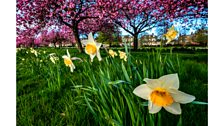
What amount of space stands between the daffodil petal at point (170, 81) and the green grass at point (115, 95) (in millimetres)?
91

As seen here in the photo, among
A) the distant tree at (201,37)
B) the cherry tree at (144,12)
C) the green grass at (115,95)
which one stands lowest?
the green grass at (115,95)

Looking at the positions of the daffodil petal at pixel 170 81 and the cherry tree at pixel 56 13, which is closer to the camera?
the daffodil petal at pixel 170 81

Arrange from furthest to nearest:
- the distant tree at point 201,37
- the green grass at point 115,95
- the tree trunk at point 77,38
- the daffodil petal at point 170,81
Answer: the tree trunk at point 77,38, the distant tree at point 201,37, the green grass at point 115,95, the daffodil petal at point 170,81

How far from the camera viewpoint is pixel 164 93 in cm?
54

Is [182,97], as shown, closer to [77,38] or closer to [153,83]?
[153,83]

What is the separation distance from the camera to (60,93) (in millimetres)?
1135

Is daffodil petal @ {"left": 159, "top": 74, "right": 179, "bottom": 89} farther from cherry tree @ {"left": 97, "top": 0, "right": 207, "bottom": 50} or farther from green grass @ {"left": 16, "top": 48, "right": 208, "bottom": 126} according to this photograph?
cherry tree @ {"left": 97, "top": 0, "right": 207, "bottom": 50}

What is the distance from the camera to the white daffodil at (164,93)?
522 millimetres

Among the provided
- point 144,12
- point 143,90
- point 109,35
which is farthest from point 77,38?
point 143,90

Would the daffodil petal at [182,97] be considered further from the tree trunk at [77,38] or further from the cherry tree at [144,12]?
the tree trunk at [77,38]

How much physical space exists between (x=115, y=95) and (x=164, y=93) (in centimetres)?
23

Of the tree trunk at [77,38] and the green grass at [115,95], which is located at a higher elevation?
the tree trunk at [77,38]

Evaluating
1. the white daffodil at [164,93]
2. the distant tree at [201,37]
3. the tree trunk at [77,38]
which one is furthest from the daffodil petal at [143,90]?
the tree trunk at [77,38]

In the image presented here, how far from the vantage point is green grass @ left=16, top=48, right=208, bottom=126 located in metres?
0.68
